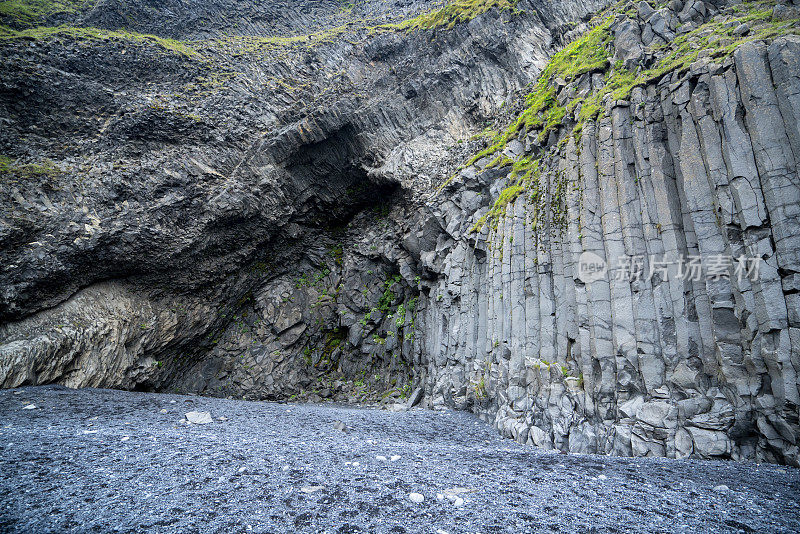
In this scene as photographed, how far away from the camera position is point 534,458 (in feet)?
25.8

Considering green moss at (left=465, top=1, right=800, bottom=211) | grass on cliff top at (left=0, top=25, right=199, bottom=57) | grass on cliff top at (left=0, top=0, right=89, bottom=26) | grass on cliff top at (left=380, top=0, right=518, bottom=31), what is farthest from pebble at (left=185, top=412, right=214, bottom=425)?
grass on cliff top at (left=0, top=0, right=89, bottom=26)

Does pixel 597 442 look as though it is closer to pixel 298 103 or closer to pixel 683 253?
pixel 683 253

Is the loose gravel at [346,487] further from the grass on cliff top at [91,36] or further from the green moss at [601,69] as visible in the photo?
the grass on cliff top at [91,36]

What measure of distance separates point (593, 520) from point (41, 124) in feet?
90.4

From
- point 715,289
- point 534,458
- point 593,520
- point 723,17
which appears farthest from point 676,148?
point 593,520

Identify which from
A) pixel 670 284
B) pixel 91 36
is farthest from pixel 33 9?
pixel 670 284

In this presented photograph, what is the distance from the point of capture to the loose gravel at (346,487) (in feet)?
14.3

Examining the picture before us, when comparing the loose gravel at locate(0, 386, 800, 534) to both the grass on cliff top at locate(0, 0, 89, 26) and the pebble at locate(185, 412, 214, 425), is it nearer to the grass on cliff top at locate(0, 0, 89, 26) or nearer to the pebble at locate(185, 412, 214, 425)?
the pebble at locate(185, 412, 214, 425)

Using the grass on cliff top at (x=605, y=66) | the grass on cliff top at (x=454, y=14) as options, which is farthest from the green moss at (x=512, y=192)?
the grass on cliff top at (x=454, y=14)

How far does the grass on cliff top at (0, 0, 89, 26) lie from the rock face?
1337 millimetres

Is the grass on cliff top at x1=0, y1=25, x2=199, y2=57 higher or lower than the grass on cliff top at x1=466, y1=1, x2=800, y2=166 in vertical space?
higher

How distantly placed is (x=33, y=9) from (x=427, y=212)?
3020 centimetres

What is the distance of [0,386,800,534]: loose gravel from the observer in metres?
4.36

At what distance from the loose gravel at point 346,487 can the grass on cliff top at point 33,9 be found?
28.7 m
